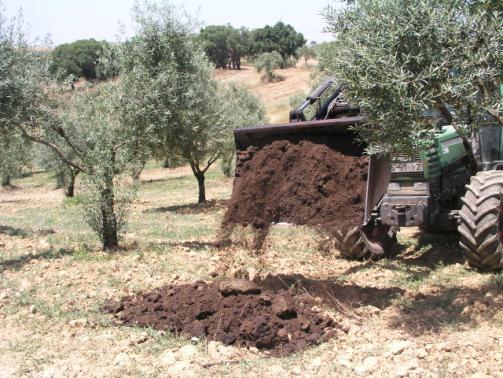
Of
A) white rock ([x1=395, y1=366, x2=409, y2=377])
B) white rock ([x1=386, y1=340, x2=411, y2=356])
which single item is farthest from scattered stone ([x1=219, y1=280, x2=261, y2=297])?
white rock ([x1=395, y1=366, x2=409, y2=377])

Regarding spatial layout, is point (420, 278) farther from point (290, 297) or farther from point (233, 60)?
point (233, 60)

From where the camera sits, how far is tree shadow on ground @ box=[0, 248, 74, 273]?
1040 cm

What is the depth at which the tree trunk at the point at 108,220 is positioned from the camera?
10828 mm

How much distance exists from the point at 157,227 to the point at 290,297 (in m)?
9.02

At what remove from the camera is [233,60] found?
90750mm

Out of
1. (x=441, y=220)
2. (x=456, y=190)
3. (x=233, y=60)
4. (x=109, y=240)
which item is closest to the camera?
(x=441, y=220)

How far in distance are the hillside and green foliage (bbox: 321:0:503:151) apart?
147 feet

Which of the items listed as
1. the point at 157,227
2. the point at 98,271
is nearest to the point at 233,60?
the point at 157,227

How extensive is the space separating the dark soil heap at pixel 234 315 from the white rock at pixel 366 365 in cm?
73

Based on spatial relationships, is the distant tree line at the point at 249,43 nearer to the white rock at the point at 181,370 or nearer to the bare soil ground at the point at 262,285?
the bare soil ground at the point at 262,285

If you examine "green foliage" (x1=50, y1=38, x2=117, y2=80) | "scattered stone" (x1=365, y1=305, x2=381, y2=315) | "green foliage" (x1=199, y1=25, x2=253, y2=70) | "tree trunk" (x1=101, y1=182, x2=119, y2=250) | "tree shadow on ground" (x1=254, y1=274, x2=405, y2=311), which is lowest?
"scattered stone" (x1=365, y1=305, x2=381, y2=315)

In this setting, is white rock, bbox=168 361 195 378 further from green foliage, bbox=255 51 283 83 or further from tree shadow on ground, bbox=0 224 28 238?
green foliage, bbox=255 51 283 83

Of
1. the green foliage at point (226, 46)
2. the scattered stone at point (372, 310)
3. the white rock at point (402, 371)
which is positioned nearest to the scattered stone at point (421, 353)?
the white rock at point (402, 371)

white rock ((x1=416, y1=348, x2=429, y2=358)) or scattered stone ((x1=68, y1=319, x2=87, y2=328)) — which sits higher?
white rock ((x1=416, y1=348, x2=429, y2=358))
